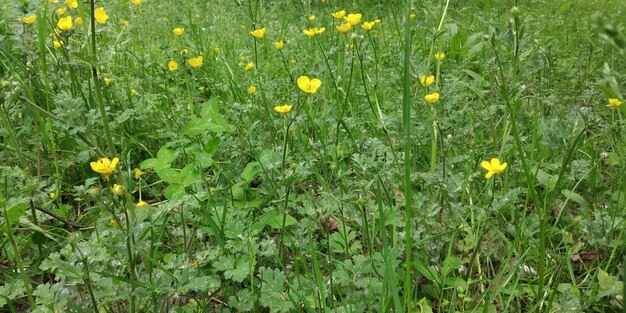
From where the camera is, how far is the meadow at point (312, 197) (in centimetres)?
128

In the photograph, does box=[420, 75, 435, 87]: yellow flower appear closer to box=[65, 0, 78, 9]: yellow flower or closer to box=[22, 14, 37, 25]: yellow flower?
box=[65, 0, 78, 9]: yellow flower

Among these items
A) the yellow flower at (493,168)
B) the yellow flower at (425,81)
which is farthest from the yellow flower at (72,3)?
the yellow flower at (493,168)

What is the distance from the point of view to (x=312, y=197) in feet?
5.37

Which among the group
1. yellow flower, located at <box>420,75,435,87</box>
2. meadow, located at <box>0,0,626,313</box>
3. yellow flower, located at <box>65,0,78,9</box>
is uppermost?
yellow flower, located at <box>65,0,78,9</box>

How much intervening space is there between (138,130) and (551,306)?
1.73 meters

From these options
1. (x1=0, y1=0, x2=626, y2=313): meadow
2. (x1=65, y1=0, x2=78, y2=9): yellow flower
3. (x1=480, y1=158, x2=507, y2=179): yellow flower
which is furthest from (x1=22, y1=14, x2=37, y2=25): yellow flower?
(x1=480, y1=158, x2=507, y2=179): yellow flower

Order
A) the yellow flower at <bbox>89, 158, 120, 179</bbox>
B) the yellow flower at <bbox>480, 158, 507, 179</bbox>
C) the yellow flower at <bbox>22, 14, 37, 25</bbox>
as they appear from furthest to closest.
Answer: the yellow flower at <bbox>22, 14, 37, 25</bbox>, the yellow flower at <bbox>480, 158, 507, 179</bbox>, the yellow flower at <bbox>89, 158, 120, 179</bbox>

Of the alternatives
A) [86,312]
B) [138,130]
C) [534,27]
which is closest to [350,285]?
[86,312]

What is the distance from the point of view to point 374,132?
2.37 m

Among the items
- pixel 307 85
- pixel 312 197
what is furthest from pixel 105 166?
pixel 307 85

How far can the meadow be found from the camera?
1.28 meters

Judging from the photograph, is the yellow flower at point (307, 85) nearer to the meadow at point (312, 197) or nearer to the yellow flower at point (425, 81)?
the meadow at point (312, 197)

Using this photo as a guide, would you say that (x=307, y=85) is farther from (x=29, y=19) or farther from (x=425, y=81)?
(x=29, y=19)

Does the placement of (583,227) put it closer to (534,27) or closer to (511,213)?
(511,213)
